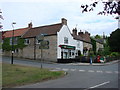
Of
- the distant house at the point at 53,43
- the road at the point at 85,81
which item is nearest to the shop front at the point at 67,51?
the distant house at the point at 53,43

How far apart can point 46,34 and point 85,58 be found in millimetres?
10728

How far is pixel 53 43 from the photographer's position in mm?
38594

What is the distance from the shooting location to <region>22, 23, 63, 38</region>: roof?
131ft

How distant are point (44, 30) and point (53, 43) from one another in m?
5.50

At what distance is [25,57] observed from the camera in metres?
42.0

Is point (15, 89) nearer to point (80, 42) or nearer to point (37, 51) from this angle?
point (37, 51)

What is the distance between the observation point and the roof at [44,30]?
131 feet

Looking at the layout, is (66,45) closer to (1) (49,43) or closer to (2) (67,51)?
(2) (67,51)

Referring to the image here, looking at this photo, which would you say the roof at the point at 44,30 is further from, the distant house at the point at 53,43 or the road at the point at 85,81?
the road at the point at 85,81

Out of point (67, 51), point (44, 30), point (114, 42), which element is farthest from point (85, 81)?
point (114, 42)

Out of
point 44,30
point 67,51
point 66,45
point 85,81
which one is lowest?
point 85,81

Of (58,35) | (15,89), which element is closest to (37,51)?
(58,35)

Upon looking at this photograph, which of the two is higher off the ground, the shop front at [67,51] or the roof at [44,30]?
the roof at [44,30]

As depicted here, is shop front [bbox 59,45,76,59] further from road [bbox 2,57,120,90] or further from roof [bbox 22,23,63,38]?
road [bbox 2,57,120,90]
